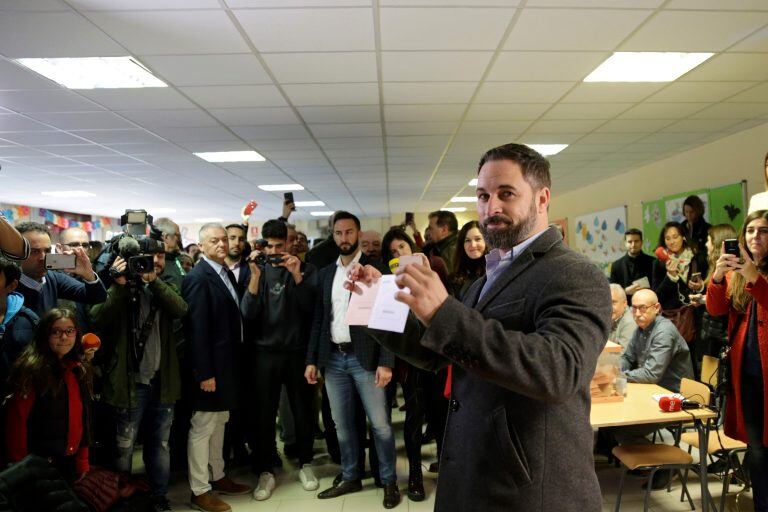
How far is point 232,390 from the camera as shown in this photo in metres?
2.90

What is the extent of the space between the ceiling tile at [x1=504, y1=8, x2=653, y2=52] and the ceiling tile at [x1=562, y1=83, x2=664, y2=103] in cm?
78

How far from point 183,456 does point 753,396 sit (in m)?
3.39

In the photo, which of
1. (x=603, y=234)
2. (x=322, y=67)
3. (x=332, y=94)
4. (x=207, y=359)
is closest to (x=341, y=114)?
(x=332, y=94)

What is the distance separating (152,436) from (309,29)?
8.18 ft

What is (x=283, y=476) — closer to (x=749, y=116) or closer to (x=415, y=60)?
(x=415, y=60)

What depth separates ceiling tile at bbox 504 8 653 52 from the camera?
2.68 metres

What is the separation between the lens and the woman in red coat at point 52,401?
2.27 metres

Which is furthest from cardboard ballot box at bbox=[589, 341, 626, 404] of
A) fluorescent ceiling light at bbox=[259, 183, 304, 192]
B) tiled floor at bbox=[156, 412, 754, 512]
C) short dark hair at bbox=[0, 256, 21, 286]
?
fluorescent ceiling light at bbox=[259, 183, 304, 192]

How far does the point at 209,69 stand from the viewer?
338 centimetres

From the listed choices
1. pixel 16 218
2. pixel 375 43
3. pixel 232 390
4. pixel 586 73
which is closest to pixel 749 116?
pixel 586 73

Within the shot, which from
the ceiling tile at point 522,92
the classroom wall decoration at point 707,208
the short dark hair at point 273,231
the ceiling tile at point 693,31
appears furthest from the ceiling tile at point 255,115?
the classroom wall decoration at point 707,208

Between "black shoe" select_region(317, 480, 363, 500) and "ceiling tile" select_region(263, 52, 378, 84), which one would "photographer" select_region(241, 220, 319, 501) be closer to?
"black shoe" select_region(317, 480, 363, 500)

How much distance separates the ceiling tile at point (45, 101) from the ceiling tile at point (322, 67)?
5.81ft

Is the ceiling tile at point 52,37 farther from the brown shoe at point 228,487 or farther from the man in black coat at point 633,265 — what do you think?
the man in black coat at point 633,265
